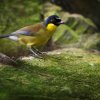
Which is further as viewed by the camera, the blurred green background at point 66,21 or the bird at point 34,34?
the blurred green background at point 66,21

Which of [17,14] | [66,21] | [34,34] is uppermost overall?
[34,34]

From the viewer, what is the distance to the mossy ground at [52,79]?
205 inches

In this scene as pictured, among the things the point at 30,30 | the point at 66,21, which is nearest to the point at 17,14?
the point at 66,21

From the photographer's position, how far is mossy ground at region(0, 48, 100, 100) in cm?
521

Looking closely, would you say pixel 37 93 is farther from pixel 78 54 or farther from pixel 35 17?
pixel 35 17

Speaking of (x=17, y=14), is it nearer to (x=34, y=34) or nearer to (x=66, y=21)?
(x=66, y=21)

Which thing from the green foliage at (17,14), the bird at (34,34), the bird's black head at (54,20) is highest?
the bird's black head at (54,20)

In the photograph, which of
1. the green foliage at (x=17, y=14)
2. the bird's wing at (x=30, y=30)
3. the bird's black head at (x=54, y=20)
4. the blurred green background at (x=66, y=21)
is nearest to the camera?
the bird's wing at (x=30, y=30)

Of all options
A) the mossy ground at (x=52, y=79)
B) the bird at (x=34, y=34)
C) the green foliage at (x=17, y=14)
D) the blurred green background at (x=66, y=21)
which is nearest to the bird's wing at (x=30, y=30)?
the bird at (x=34, y=34)

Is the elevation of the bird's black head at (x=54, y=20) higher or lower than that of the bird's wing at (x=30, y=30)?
higher

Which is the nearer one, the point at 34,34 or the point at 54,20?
the point at 34,34

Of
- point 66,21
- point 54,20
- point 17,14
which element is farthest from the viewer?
point 17,14

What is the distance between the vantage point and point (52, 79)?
5.79m

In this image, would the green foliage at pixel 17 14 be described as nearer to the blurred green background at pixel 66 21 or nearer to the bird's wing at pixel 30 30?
the blurred green background at pixel 66 21
